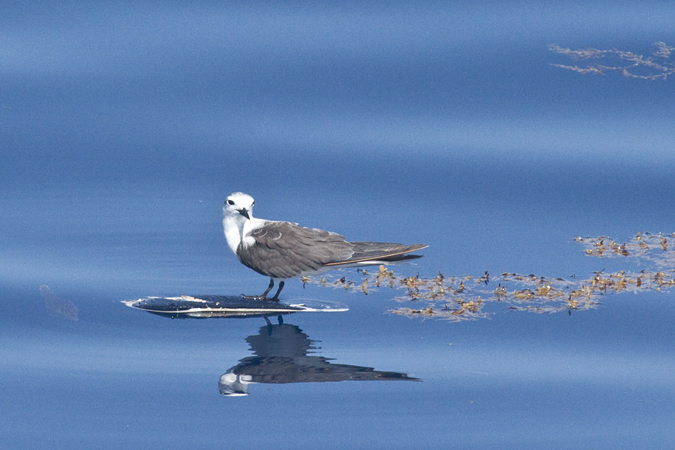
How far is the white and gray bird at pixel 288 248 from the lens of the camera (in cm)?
800

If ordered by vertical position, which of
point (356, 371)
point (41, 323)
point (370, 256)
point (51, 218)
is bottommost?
point (356, 371)

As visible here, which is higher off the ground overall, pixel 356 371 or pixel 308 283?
pixel 308 283

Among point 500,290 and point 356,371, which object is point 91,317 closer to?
point 356,371

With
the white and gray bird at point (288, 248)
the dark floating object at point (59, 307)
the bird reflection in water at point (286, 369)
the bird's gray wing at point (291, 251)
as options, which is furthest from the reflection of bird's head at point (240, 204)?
the dark floating object at point (59, 307)

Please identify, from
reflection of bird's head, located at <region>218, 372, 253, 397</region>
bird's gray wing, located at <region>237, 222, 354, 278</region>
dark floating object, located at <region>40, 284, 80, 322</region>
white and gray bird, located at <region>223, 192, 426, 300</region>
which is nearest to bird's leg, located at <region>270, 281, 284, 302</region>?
white and gray bird, located at <region>223, 192, 426, 300</region>

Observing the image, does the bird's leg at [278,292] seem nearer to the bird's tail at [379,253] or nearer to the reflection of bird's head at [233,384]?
the bird's tail at [379,253]

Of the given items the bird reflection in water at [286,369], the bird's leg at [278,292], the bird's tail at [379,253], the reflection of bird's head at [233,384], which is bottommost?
the reflection of bird's head at [233,384]

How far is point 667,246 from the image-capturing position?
8969 mm

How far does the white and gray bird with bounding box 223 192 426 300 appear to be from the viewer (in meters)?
8.00

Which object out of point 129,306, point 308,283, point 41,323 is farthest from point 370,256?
point 41,323

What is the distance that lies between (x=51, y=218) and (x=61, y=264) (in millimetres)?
983

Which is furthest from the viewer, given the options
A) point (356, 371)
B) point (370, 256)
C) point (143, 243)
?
point (143, 243)

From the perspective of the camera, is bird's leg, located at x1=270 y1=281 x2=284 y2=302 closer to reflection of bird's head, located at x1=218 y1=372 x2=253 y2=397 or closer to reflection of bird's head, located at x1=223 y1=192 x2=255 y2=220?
reflection of bird's head, located at x1=223 y1=192 x2=255 y2=220

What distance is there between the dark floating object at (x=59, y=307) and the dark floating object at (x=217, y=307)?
0.43 m
